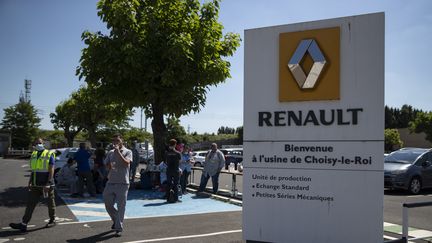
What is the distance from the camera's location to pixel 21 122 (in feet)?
208

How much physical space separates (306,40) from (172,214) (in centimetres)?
676

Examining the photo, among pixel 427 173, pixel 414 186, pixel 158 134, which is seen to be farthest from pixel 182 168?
pixel 427 173

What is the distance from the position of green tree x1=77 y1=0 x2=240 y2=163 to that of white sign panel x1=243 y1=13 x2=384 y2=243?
10054 mm

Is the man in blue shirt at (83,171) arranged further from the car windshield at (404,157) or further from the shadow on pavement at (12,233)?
the car windshield at (404,157)

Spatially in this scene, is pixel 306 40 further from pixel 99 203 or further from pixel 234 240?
pixel 99 203

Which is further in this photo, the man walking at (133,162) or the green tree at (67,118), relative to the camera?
the green tree at (67,118)

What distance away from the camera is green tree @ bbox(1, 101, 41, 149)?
206 feet

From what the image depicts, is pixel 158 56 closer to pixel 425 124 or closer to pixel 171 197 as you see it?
pixel 171 197

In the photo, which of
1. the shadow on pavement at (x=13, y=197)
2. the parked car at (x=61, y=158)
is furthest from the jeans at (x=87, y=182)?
the parked car at (x=61, y=158)

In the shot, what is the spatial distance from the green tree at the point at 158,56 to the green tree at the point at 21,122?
52815 millimetres

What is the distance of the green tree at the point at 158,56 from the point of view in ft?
49.4

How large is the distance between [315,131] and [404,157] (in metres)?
13.1

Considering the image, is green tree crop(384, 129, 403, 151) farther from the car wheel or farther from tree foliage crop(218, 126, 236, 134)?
tree foliage crop(218, 126, 236, 134)

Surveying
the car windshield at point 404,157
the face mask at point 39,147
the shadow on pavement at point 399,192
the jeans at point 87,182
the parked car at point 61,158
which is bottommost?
the shadow on pavement at point 399,192
